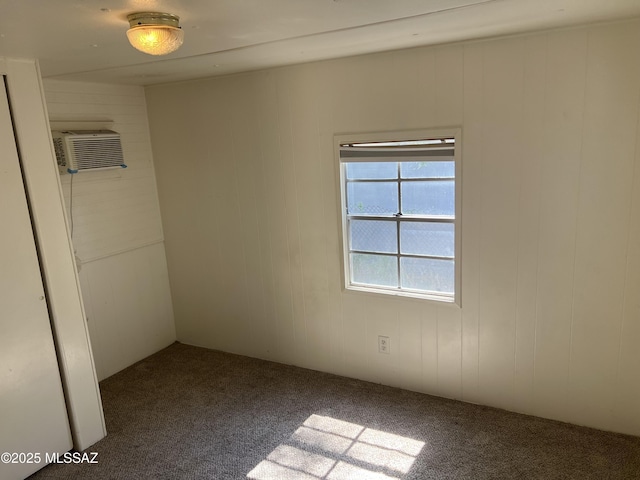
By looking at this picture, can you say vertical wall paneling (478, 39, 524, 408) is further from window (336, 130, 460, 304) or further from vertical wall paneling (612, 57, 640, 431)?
vertical wall paneling (612, 57, 640, 431)

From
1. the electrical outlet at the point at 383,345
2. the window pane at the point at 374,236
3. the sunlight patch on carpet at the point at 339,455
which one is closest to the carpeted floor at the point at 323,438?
the sunlight patch on carpet at the point at 339,455

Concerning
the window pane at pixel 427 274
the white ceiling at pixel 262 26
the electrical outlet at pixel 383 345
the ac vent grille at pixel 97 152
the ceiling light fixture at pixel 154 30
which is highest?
the white ceiling at pixel 262 26

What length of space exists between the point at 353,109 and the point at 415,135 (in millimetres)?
439

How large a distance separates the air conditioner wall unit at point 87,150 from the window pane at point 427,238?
2.14 metres

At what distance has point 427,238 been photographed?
3023 millimetres

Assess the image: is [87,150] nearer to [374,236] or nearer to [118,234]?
[118,234]

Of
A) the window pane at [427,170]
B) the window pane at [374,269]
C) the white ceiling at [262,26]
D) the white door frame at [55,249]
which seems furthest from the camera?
the window pane at [374,269]

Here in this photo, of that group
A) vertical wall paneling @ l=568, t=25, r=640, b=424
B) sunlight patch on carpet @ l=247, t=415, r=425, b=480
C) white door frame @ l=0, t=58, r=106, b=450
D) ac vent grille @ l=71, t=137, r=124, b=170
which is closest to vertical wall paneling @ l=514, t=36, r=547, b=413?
vertical wall paneling @ l=568, t=25, r=640, b=424

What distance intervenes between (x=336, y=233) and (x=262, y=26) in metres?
1.53

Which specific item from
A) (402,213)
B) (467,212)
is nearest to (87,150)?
(402,213)

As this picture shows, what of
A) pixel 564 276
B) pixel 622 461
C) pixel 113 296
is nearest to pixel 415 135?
pixel 564 276

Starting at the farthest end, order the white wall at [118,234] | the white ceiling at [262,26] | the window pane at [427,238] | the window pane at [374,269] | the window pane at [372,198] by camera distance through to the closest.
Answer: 1. the white wall at [118,234]
2. the window pane at [374,269]
3. the window pane at [372,198]
4. the window pane at [427,238]
5. the white ceiling at [262,26]

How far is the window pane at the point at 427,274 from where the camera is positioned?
3.01 metres

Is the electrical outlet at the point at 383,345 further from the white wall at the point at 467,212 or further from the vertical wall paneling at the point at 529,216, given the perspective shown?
the vertical wall paneling at the point at 529,216
